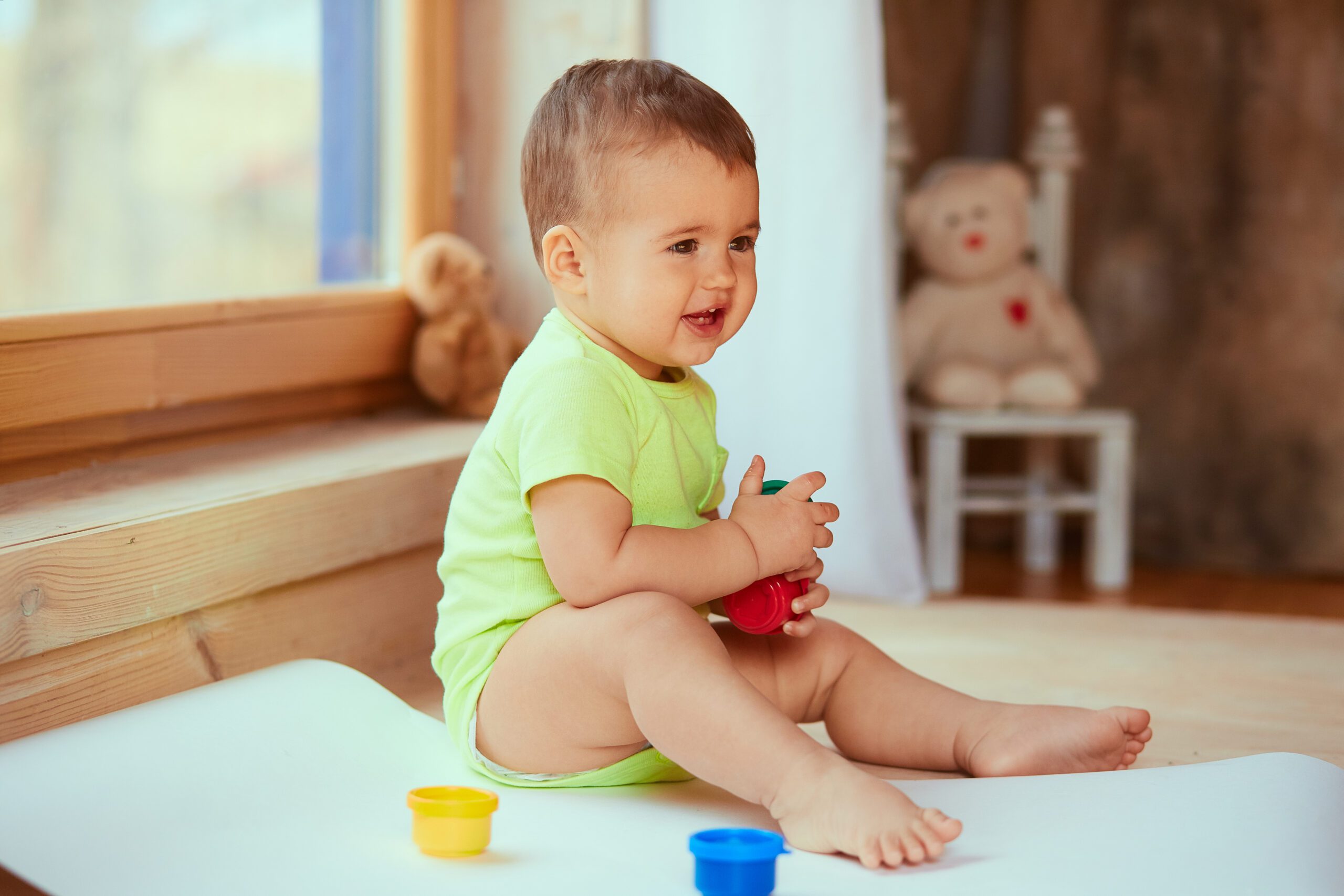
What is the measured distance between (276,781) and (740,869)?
1.28 ft

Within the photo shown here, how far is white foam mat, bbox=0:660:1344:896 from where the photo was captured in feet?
2.70

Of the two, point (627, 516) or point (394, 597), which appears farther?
point (394, 597)

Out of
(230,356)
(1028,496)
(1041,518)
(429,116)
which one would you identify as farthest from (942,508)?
(230,356)

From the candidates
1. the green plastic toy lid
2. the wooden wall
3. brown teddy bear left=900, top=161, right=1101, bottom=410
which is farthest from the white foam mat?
the wooden wall

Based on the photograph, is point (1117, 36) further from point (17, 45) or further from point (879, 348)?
point (17, 45)

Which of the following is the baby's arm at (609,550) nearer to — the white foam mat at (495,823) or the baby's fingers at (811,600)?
the baby's fingers at (811,600)

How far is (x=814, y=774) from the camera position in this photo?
851 millimetres

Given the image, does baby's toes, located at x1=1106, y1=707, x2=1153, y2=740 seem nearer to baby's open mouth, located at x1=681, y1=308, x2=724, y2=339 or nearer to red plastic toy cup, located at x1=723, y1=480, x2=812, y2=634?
red plastic toy cup, located at x1=723, y1=480, x2=812, y2=634

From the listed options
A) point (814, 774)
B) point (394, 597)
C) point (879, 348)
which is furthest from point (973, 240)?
point (814, 774)

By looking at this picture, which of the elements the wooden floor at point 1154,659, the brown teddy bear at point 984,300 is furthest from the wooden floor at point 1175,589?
the brown teddy bear at point 984,300

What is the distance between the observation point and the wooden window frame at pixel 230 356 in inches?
50.1

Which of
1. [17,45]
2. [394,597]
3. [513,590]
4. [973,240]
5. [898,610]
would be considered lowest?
[898,610]

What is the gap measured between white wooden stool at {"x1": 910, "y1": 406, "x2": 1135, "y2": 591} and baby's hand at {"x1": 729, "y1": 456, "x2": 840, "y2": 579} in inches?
40.4

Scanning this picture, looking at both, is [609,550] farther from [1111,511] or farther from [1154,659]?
[1111,511]
